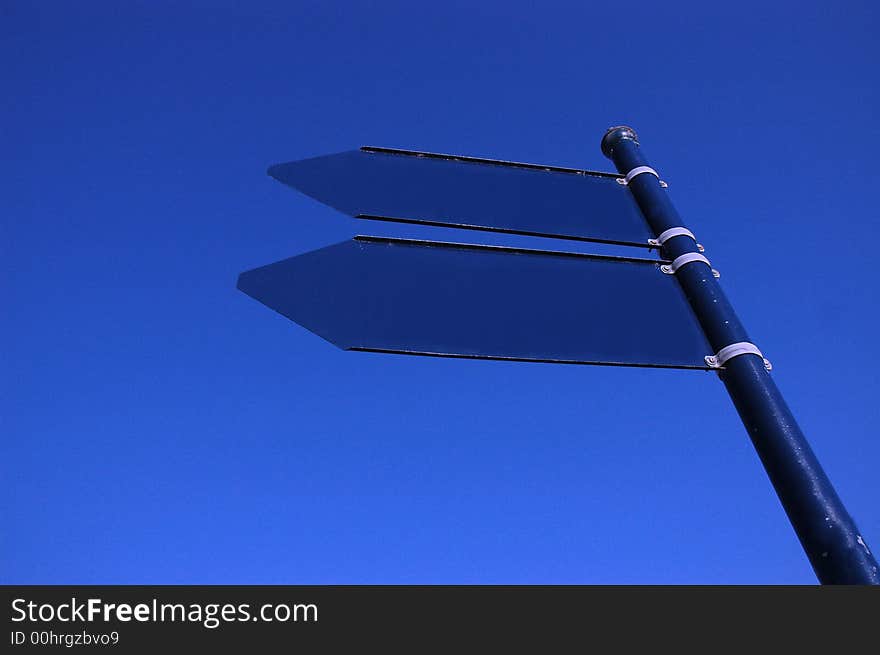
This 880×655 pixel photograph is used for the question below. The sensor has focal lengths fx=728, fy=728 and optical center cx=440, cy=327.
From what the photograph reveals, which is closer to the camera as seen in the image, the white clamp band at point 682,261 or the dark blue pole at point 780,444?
the dark blue pole at point 780,444

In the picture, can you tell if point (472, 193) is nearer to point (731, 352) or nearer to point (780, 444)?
point (731, 352)

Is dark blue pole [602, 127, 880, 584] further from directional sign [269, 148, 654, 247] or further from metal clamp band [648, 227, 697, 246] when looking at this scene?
directional sign [269, 148, 654, 247]

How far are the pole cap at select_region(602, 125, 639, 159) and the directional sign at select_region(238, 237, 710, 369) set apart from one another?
3.65 ft

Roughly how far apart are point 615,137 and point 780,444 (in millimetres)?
1938

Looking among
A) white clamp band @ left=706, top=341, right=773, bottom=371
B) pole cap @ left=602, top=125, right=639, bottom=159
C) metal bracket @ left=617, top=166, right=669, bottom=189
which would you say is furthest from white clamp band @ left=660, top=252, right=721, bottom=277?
pole cap @ left=602, top=125, right=639, bottom=159

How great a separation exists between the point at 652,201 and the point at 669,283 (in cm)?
54

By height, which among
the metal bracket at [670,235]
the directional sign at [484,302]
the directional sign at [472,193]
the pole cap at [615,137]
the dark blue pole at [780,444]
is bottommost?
the dark blue pole at [780,444]

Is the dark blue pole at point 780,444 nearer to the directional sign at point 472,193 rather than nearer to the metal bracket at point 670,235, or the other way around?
the metal bracket at point 670,235

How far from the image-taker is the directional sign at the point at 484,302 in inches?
77.8

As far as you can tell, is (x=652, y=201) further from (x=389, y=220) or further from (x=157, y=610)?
(x=157, y=610)

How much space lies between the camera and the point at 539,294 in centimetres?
223

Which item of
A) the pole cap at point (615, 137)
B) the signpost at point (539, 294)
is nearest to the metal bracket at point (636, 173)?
the signpost at point (539, 294)

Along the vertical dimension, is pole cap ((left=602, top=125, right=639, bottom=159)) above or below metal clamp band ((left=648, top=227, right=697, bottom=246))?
above

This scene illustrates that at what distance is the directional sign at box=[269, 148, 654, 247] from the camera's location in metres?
2.59
